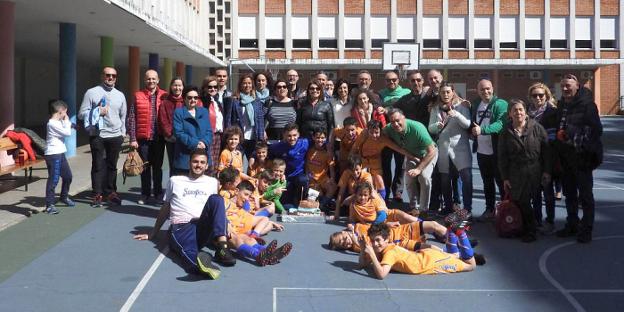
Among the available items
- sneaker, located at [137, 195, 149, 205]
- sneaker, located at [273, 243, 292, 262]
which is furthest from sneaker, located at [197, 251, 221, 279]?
sneaker, located at [137, 195, 149, 205]

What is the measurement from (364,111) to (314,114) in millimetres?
722

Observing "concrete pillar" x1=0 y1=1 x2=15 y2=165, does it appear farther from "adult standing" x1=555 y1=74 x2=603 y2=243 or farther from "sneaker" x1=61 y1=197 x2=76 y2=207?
"adult standing" x1=555 y1=74 x2=603 y2=243

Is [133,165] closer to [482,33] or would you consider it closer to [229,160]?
[229,160]

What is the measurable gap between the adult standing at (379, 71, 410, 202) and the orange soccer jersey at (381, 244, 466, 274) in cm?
284

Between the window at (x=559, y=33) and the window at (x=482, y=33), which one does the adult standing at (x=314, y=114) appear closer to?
the window at (x=482, y=33)

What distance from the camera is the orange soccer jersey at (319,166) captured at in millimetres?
8961

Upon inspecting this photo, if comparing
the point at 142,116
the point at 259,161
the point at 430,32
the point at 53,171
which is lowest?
the point at 53,171

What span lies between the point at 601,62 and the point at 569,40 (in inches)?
105

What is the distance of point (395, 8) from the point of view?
43312 millimetres

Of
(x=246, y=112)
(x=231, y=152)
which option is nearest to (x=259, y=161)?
(x=231, y=152)

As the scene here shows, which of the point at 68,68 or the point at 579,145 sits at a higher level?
the point at 68,68

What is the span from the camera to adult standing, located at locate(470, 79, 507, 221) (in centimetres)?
783

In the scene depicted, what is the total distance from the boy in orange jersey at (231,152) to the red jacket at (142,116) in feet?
4.10

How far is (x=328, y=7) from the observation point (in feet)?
142
